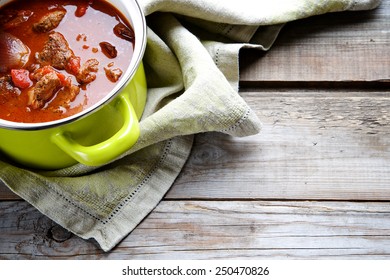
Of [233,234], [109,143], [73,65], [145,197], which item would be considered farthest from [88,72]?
[233,234]

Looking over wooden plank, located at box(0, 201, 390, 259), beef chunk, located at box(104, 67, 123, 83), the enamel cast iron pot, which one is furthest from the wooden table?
beef chunk, located at box(104, 67, 123, 83)

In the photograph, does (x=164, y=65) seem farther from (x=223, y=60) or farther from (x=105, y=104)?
(x=105, y=104)

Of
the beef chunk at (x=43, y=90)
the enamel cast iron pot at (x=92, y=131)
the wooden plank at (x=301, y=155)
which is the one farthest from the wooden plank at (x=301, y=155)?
the beef chunk at (x=43, y=90)

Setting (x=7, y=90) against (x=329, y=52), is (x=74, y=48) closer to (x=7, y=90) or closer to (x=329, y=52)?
(x=7, y=90)

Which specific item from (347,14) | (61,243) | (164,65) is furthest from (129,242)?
(347,14)

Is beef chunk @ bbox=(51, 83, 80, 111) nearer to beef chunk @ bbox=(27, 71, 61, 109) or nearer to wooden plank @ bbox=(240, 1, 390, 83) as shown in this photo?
beef chunk @ bbox=(27, 71, 61, 109)

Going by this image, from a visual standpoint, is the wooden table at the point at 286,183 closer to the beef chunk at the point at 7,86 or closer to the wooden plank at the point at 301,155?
the wooden plank at the point at 301,155
